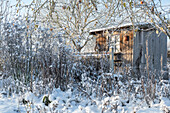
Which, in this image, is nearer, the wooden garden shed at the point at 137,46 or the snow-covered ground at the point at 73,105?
the snow-covered ground at the point at 73,105

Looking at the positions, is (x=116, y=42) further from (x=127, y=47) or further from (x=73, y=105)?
(x=73, y=105)

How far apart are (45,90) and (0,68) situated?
2.80 m

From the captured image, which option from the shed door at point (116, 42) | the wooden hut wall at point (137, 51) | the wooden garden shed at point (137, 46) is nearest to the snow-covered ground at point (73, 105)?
the wooden garden shed at point (137, 46)

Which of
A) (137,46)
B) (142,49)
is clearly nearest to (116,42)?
→ (137,46)

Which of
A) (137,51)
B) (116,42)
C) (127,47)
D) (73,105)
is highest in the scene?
(116,42)

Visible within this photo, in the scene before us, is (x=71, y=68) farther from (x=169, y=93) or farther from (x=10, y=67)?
(x=169, y=93)

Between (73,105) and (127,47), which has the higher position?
(127,47)

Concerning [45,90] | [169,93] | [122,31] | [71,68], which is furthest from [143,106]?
[122,31]

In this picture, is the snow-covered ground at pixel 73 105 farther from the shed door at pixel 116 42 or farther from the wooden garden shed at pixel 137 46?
the shed door at pixel 116 42

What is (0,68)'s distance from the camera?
6.03 metres

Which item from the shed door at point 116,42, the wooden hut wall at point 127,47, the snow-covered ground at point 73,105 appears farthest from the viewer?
the shed door at point 116,42

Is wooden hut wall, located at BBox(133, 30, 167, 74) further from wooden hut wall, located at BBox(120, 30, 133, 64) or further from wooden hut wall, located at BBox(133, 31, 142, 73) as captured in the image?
wooden hut wall, located at BBox(120, 30, 133, 64)

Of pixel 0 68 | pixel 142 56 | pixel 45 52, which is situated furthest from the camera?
pixel 142 56

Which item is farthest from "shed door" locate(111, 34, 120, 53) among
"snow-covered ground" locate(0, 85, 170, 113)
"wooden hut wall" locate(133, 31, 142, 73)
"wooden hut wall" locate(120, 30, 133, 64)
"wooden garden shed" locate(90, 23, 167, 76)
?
"snow-covered ground" locate(0, 85, 170, 113)
